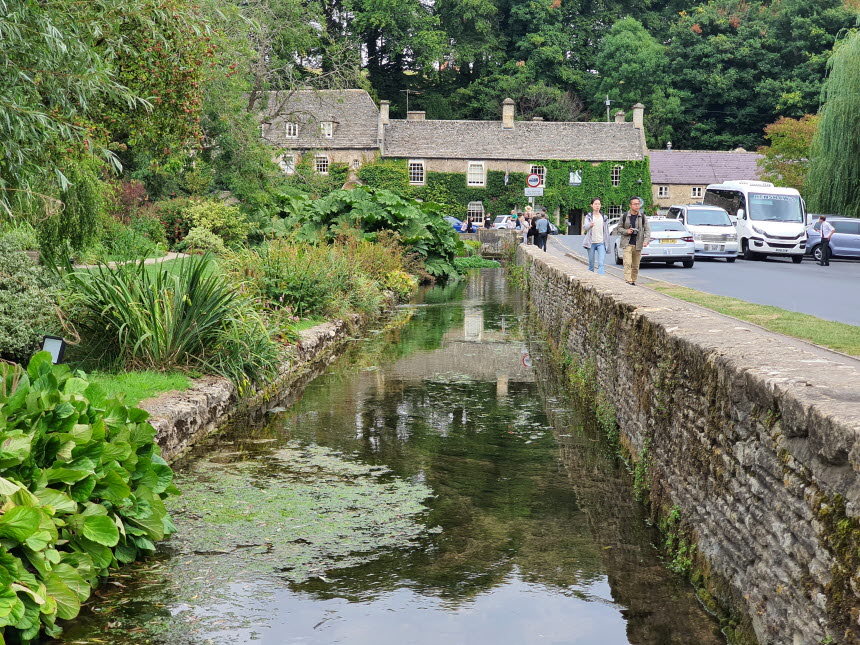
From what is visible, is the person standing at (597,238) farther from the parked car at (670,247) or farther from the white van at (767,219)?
the white van at (767,219)

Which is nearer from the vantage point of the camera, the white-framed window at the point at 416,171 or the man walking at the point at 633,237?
the man walking at the point at 633,237

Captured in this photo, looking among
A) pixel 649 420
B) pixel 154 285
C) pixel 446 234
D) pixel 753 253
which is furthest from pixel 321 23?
pixel 649 420

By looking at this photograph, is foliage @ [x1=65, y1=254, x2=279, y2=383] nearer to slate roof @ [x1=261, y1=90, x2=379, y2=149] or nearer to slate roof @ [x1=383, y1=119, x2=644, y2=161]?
slate roof @ [x1=261, y1=90, x2=379, y2=149]

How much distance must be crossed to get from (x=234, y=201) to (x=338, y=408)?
25.6m

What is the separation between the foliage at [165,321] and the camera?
940 cm

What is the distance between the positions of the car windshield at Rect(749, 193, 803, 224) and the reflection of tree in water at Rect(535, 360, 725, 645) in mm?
25590

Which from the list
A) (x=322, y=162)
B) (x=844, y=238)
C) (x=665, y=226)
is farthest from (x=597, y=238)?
(x=322, y=162)

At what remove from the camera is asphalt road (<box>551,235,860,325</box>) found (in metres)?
16.2

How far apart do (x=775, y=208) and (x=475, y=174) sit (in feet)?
113

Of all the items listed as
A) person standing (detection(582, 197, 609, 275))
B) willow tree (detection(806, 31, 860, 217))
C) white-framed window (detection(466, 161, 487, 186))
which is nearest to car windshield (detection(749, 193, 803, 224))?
willow tree (detection(806, 31, 860, 217))

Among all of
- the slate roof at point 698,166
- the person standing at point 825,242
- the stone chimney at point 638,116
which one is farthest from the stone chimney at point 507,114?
the person standing at point 825,242

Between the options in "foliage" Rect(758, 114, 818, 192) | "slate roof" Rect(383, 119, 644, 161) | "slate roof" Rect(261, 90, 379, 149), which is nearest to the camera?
"foliage" Rect(758, 114, 818, 192)

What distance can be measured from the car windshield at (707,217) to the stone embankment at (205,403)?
20.6m

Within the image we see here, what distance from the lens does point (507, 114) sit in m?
65.6
